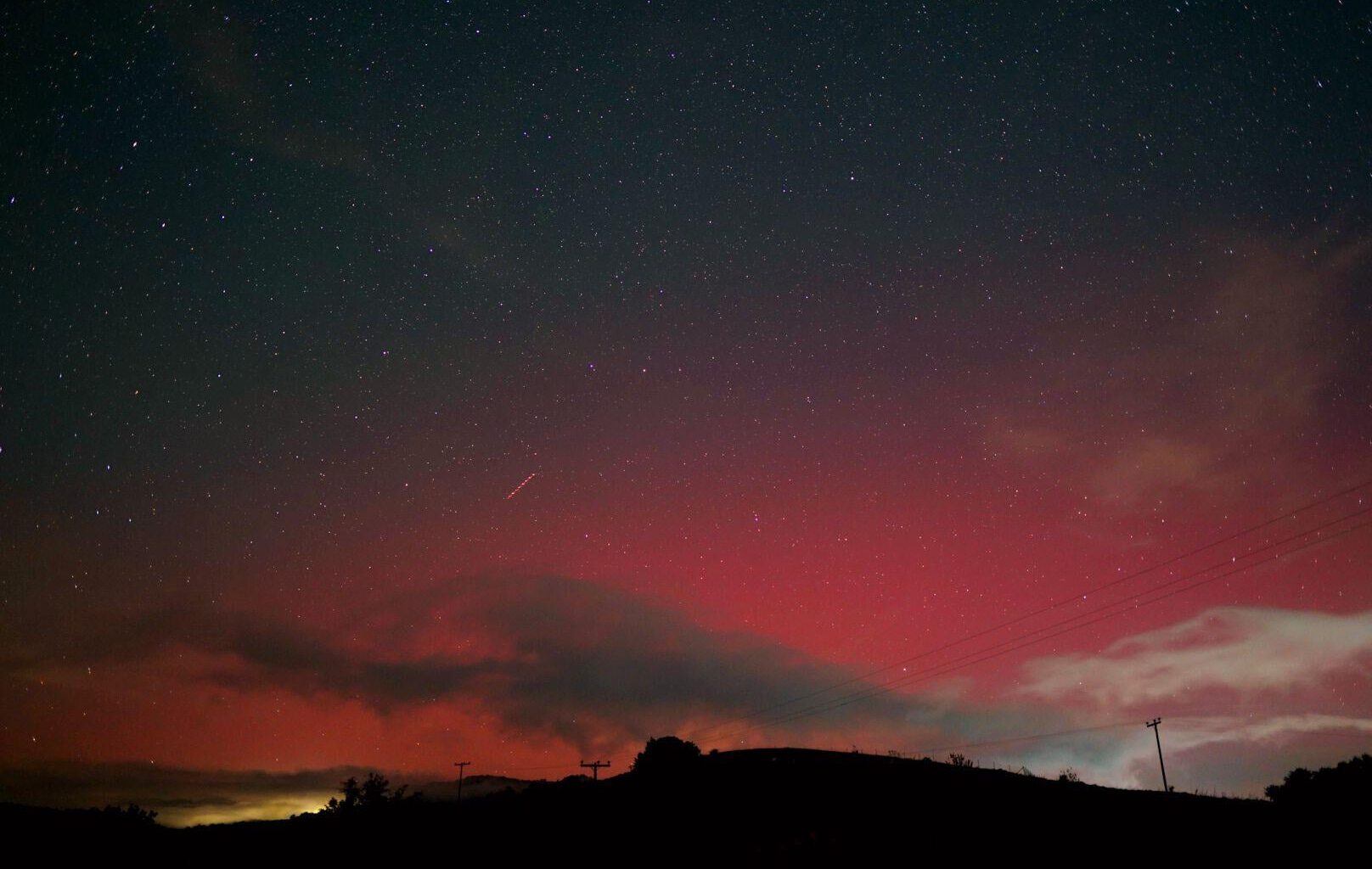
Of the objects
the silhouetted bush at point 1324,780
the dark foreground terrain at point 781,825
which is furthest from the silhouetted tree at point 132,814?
the silhouetted bush at point 1324,780

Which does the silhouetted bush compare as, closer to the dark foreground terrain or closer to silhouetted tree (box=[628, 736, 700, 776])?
the dark foreground terrain

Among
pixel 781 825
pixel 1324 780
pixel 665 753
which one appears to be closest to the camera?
pixel 781 825

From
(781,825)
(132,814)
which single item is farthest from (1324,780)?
(132,814)

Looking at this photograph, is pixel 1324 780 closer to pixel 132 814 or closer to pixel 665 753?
pixel 665 753

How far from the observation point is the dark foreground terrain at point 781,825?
56.2 ft

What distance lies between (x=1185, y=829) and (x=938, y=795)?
6.95m

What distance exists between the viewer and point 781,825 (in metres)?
20.5

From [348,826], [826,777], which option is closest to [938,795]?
[826,777]

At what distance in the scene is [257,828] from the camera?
3428 centimetres

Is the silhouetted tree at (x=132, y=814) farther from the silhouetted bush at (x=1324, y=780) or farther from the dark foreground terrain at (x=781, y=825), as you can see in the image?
the silhouetted bush at (x=1324, y=780)

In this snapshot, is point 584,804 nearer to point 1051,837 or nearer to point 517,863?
point 517,863

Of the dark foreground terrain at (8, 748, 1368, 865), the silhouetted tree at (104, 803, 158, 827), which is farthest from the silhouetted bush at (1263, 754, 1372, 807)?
the silhouetted tree at (104, 803, 158, 827)

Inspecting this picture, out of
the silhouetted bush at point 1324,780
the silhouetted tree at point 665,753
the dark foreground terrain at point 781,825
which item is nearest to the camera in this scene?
the dark foreground terrain at point 781,825

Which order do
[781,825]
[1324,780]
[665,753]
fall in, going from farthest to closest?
[665,753], [1324,780], [781,825]
